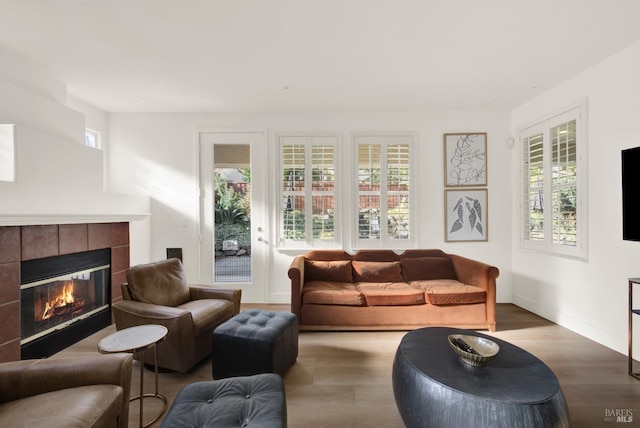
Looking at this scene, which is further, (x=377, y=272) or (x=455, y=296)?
(x=377, y=272)

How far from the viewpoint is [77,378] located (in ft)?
4.87

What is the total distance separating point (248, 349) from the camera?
7.23 feet

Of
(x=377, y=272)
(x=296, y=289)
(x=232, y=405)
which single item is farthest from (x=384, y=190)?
(x=232, y=405)

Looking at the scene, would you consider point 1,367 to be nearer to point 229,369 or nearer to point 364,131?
point 229,369

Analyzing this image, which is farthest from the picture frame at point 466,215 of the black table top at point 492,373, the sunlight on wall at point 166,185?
the sunlight on wall at point 166,185

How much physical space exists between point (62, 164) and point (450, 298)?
4147 mm

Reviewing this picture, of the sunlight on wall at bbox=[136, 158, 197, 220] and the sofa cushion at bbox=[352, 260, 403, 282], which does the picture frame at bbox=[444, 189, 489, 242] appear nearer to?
the sofa cushion at bbox=[352, 260, 403, 282]

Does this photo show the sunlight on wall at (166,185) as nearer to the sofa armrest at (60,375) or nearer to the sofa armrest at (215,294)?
the sofa armrest at (215,294)

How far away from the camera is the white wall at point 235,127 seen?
424cm

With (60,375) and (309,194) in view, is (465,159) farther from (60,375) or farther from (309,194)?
(60,375)

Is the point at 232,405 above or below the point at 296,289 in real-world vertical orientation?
below

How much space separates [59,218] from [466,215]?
465 centimetres

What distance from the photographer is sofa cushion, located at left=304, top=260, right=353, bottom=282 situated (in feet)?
12.5

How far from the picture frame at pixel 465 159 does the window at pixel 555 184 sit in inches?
19.4
